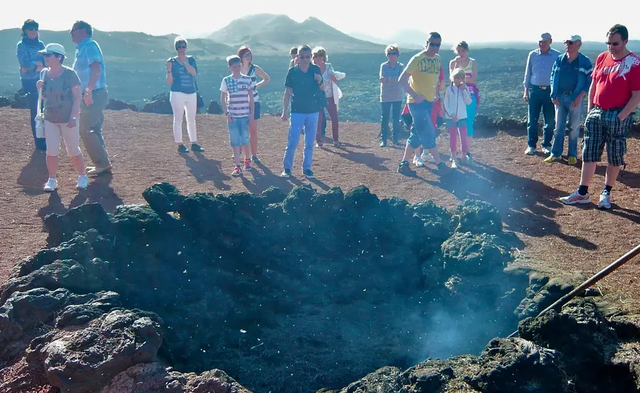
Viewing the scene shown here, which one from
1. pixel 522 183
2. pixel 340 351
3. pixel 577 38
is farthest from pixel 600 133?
pixel 340 351

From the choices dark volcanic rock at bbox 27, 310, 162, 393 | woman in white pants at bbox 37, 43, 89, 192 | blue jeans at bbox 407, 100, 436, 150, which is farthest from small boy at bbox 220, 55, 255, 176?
dark volcanic rock at bbox 27, 310, 162, 393

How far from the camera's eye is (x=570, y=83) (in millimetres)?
8836

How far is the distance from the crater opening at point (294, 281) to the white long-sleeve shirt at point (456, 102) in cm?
264

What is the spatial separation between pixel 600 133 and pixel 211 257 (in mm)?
4438

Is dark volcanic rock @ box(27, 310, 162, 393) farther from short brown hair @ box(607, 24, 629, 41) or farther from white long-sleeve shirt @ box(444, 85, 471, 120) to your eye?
white long-sleeve shirt @ box(444, 85, 471, 120)

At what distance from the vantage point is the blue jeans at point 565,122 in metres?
9.02

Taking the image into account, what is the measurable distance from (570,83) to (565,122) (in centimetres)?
65

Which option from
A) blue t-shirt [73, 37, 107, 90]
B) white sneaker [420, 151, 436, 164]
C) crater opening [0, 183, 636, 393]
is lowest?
crater opening [0, 183, 636, 393]

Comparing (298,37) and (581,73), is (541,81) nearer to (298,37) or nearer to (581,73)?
(581,73)

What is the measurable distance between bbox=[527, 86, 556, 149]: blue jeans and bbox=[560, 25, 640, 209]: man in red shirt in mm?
2575

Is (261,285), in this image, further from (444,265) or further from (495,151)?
(495,151)

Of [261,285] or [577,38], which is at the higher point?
[577,38]

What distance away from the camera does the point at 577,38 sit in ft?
28.4

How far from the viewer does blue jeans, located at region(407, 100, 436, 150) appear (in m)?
8.46
